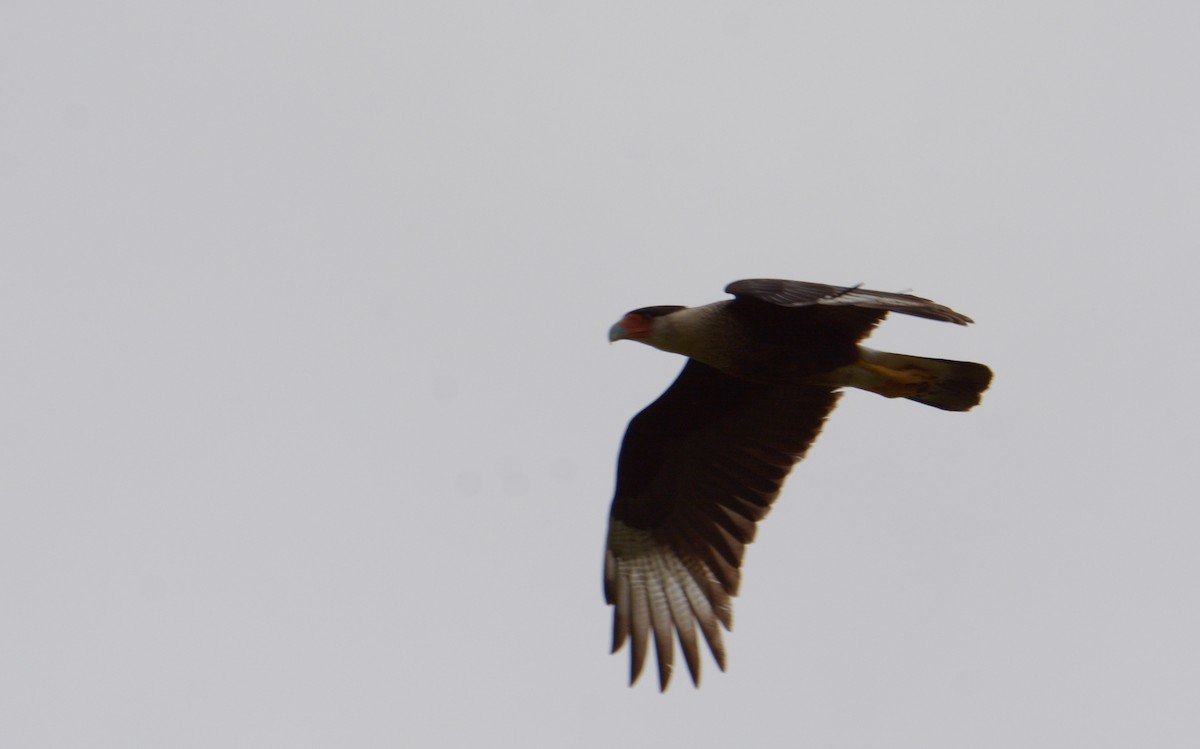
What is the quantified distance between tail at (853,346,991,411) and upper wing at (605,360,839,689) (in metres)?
0.31

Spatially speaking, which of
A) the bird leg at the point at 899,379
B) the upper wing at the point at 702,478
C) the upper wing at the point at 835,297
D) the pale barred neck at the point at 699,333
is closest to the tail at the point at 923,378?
the bird leg at the point at 899,379

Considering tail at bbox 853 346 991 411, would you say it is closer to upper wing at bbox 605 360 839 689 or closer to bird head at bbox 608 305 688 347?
upper wing at bbox 605 360 839 689

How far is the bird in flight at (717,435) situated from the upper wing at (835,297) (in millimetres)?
485

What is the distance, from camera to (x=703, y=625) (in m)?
6.43

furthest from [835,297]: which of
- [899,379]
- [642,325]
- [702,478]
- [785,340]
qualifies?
[702,478]

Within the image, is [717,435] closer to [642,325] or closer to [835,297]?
[642,325]

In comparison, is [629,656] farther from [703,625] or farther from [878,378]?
[878,378]

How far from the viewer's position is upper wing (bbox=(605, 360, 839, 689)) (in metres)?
6.52

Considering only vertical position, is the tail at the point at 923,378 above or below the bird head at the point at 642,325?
below

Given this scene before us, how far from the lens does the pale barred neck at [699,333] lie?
617 centimetres

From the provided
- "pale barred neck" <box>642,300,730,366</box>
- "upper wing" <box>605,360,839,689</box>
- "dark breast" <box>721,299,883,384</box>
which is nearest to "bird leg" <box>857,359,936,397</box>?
"dark breast" <box>721,299,883,384</box>

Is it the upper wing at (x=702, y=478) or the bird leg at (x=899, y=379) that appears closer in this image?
the bird leg at (x=899, y=379)

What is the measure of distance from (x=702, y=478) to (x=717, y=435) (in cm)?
21

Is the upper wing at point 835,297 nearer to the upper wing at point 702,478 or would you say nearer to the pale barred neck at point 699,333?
the pale barred neck at point 699,333
